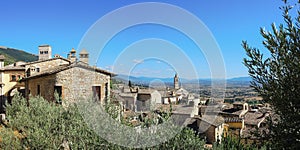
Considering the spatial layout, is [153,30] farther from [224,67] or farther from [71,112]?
[71,112]

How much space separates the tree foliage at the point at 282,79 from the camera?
10.6 feet

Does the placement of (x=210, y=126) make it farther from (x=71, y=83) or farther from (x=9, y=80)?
(x=9, y=80)

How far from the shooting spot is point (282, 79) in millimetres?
3367

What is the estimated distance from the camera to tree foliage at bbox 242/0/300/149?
3.23 m

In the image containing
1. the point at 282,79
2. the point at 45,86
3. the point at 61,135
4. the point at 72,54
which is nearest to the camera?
the point at 282,79

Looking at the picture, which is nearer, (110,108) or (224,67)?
(110,108)

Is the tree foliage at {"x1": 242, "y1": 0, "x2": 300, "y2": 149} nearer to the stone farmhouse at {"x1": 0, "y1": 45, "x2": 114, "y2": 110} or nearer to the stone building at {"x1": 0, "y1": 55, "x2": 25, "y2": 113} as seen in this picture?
the stone farmhouse at {"x1": 0, "y1": 45, "x2": 114, "y2": 110}

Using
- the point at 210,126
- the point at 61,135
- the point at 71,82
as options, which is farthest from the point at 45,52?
the point at 61,135

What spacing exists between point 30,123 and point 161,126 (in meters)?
5.83

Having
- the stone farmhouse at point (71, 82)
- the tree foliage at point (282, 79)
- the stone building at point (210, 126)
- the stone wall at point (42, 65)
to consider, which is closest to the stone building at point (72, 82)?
the stone farmhouse at point (71, 82)

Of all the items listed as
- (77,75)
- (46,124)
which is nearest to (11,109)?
(77,75)

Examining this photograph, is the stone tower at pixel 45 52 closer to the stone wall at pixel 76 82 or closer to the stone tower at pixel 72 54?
the stone tower at pixel 72 54

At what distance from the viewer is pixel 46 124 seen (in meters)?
7.45

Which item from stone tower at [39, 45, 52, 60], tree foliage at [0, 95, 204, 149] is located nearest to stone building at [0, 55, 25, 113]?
stone tower at [39, 45, 52, 60]
